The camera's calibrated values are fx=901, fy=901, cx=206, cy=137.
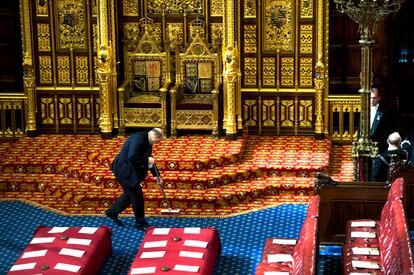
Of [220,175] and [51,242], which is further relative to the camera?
[220,175]

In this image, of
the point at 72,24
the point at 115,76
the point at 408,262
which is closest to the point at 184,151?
the point at 115,76

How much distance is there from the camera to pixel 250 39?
15305 mm

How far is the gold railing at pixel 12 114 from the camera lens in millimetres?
15703

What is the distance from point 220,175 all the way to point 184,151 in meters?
1.05

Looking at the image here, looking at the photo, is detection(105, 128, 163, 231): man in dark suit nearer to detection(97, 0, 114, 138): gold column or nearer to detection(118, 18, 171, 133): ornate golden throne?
detection(118, 18, 171, 133): ornate golden throne

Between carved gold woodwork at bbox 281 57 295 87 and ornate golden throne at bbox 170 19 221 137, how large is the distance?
1101 millimetres

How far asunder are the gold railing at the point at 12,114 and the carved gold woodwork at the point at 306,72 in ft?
15.9

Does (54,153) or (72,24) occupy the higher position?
(72,24)

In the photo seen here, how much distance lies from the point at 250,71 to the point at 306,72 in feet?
3.15

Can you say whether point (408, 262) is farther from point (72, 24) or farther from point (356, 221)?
point (72, 24)

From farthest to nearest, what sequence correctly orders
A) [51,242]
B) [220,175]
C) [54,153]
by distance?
[54,153]
[220,175]
[51,242]

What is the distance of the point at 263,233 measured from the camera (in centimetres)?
1177

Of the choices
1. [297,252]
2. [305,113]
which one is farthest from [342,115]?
[297,252]

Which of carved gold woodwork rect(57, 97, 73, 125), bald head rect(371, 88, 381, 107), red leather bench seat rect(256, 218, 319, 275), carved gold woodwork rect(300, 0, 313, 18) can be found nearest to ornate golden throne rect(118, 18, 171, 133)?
carved gold woodwork rect(57, 97, 73, 125)
